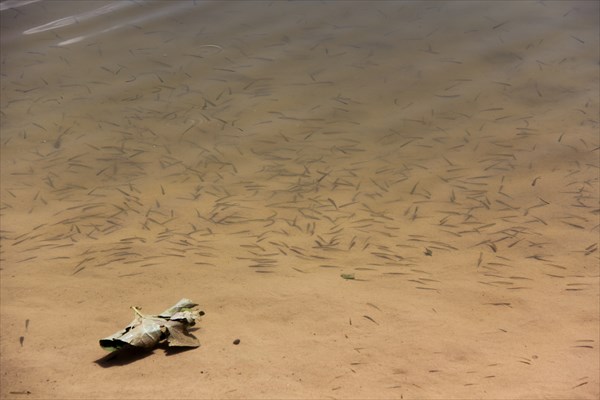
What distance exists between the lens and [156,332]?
268 cm

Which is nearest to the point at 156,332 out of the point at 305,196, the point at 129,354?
the point at 129,354

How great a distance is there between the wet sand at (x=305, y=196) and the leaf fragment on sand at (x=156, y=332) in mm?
50

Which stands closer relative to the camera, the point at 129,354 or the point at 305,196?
the point at 129,354

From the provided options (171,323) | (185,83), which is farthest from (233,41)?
(171,323)

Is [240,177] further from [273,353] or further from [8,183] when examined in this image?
[273,353]

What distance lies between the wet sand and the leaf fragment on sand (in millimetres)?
50

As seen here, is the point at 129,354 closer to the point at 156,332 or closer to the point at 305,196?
the point at 156,332

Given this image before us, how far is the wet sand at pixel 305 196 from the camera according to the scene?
8.54 ft

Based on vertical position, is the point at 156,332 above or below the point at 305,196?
above

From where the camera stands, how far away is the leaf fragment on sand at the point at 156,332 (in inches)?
103

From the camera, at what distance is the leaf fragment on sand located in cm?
262

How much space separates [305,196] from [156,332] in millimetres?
1514

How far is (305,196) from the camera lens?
3.99 metres

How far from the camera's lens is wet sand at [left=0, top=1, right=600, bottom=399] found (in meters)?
2.60
